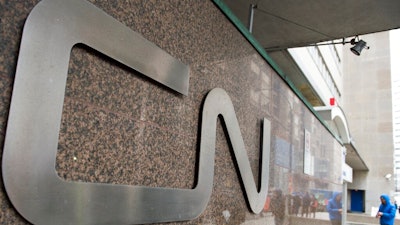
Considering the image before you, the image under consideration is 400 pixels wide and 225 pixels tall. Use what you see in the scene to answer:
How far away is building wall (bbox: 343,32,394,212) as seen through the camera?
110ft

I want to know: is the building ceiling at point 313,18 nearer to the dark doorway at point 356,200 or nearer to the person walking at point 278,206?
the person walking at point 278,206

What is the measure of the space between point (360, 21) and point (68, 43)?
5721 millimetres

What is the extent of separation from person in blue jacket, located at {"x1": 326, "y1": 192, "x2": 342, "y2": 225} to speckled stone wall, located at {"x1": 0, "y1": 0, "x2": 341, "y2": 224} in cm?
417

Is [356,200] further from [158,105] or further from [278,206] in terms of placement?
[158,105]

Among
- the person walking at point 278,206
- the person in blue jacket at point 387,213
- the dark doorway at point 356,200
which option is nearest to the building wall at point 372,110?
the dark doorway at point 356,200

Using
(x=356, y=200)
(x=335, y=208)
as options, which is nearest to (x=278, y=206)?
(x=335, y=208)

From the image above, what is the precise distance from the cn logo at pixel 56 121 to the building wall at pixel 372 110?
114 feet

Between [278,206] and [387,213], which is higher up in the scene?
[278,206]

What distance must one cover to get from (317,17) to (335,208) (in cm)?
446

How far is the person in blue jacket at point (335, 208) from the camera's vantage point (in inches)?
301

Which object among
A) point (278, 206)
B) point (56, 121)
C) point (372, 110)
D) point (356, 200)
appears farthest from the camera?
point (356, 200)

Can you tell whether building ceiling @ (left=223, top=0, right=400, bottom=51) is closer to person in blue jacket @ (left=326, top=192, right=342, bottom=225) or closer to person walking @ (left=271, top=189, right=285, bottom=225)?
person walking @ (left=271, top=189, right=285, bottom=225)

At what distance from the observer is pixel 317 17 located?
623 centimetres

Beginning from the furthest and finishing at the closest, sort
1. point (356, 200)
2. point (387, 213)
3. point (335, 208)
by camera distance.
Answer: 1. point (356, 200)
2. point (387, 213)
3. point (335, 208)
